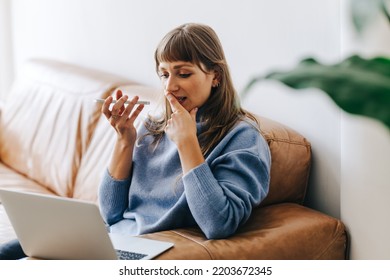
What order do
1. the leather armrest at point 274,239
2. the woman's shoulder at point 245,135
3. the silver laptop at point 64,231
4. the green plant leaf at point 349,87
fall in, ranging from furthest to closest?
the woman's shoulder at point 245,135
the leather armrest at point 274,239
the silver laptop at point 64,231
the green plant leaf at point 349,87

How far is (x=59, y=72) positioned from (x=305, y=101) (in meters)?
1.36

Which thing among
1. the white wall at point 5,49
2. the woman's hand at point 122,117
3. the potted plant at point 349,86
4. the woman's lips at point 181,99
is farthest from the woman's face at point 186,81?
the white wall at point 5,49

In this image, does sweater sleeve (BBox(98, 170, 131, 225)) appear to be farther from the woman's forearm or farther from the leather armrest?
the leather armrest

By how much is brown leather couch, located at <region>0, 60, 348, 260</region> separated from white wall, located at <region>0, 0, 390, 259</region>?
66 mm

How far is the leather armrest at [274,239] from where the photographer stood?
1482mm

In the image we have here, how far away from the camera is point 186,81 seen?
1.65m

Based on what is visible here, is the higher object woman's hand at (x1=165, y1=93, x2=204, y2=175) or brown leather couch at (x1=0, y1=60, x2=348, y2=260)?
woman's hand at (x1=165, y1=93, x2=204, y2=175)

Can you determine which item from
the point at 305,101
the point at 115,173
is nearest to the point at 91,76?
the point at 115,173

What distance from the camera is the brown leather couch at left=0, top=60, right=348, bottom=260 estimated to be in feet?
5.12

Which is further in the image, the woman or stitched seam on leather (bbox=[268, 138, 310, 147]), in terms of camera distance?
stitched seam on leather (bbox=[268, 138, 310, 147])

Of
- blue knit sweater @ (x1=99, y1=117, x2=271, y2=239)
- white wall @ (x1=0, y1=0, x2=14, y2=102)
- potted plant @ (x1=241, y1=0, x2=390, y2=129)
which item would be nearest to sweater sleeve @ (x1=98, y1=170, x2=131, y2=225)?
blue knit sweater @ (x1=99, y1=117, x2=271, y2=239)

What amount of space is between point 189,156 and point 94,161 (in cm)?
85

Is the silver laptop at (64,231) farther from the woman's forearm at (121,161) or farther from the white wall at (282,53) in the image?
the white wall at (282,53)

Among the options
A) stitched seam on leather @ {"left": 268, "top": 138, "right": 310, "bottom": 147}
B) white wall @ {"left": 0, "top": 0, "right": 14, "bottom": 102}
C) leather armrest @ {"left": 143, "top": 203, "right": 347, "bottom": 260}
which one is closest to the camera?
leather armrest @ {"left": 143, "top": 203, "right": 347, "bottom": 260}
